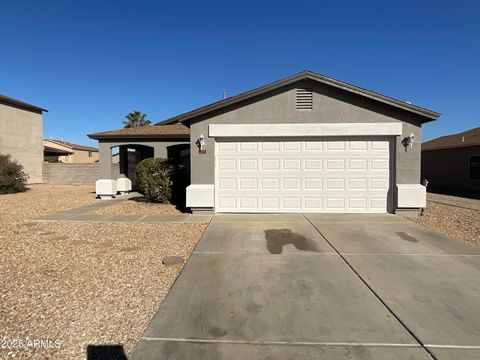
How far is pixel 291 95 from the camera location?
936 cm

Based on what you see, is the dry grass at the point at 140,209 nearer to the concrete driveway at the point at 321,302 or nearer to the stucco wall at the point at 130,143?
the concrete driveway at the point at 321,302

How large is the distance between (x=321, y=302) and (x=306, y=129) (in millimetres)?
6495

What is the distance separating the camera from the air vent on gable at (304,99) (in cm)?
934

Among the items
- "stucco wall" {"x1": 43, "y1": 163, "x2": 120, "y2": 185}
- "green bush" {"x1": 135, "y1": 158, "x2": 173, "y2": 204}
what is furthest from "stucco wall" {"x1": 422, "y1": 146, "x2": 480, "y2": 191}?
"stucco wall" {"x1": 43, "y1": 163, "x2": 120, "y2": 185}

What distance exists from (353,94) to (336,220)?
158 inches

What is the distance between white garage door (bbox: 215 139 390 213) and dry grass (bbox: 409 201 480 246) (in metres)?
1.38

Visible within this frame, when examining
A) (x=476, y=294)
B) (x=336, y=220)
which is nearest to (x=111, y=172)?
(x=336, y=220)

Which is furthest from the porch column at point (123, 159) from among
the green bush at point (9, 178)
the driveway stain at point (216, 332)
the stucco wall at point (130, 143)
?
the driveway stain at point (216, 332)

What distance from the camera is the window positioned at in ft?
61.6

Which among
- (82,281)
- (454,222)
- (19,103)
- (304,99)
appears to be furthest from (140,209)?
(19,103)

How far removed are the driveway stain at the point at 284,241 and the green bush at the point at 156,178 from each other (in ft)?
17.7

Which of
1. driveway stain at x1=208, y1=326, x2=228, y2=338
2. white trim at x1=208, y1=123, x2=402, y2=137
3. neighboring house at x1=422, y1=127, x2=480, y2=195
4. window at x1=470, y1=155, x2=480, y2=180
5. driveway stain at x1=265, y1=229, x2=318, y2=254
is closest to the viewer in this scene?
driveway stain at x1=208, y1=326, x2=228, y2=338

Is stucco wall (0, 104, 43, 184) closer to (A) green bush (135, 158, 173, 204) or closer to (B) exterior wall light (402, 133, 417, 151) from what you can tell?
(A) green bush (135, 158, 173, 204)

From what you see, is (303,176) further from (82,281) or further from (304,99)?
(82,281)
